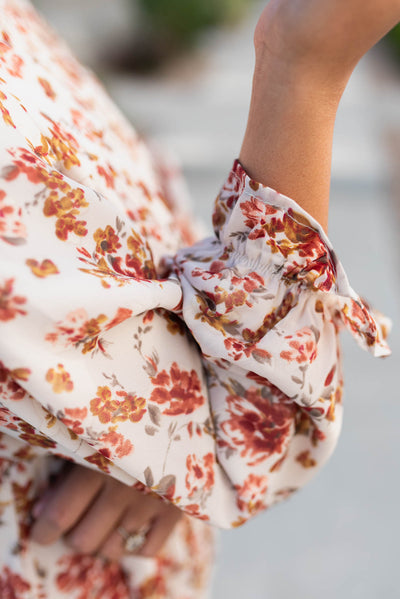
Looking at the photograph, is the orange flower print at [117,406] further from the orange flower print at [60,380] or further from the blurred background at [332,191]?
the blurred background at [332,191]

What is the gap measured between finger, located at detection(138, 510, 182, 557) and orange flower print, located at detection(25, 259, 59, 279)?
28 centimetres

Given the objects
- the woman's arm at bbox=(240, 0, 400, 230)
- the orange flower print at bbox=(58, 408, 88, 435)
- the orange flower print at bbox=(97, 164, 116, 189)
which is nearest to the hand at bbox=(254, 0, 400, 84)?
the woman's arm at bbox=(240, 0, 400, 230)

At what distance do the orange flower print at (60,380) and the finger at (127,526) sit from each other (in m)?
0.19

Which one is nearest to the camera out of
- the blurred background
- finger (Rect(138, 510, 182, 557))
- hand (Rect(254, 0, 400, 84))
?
hand (Rect(254, 0, 400, 84))

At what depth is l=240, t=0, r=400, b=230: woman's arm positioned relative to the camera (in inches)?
12.9

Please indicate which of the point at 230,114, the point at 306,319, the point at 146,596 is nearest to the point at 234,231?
the point at 306,319

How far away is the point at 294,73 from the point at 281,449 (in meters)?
0.29

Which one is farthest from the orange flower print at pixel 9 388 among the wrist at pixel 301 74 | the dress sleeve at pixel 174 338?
the wrist at pixel 301 74

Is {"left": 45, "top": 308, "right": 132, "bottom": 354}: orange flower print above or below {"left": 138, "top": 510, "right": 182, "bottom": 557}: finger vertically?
above

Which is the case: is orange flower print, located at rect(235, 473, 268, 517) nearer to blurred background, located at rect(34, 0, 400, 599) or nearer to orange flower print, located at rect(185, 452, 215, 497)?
orange flower print, located at rect(185, 452, 215, 497)

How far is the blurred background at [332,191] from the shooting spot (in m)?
1.09

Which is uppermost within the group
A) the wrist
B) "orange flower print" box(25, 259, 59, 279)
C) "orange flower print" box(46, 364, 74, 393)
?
the wrist

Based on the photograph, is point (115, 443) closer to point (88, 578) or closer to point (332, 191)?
point (88, 578)

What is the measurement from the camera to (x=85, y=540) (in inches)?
19.8
